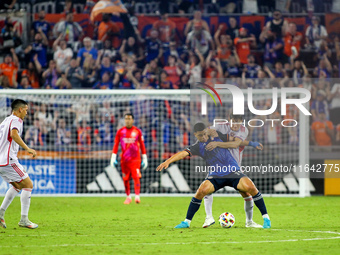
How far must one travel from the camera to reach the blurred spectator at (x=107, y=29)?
21.5 metres

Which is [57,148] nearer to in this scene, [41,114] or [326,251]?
[41,114]

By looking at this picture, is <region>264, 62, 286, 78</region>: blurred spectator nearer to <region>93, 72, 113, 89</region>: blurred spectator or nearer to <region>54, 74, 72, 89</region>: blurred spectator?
<region>93, 72, 113, 89</region>: blurred spectator

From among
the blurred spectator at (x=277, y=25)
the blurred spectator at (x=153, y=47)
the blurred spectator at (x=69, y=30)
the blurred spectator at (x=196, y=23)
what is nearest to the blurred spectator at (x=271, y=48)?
the blurred spectator at (x=277, y=25)

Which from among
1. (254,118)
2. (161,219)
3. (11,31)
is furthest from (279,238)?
(11,31)

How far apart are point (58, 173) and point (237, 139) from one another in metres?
8.84

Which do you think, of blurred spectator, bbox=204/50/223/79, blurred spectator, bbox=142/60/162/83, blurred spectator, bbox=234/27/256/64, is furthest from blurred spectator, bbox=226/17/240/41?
blurred spectator, bbox=142/60/162/83

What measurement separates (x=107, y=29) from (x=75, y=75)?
7.89 ft

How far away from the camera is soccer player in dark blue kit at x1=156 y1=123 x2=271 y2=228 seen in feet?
29.3

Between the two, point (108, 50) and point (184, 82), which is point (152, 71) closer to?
point (184, 82)

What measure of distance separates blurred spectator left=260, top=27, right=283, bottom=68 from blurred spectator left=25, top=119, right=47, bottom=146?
833 cm

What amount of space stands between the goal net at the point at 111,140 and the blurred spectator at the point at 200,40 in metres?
4.02

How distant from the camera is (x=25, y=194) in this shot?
9.34m

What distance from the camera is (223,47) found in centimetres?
2105

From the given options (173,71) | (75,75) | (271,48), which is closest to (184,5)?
(173,71)
